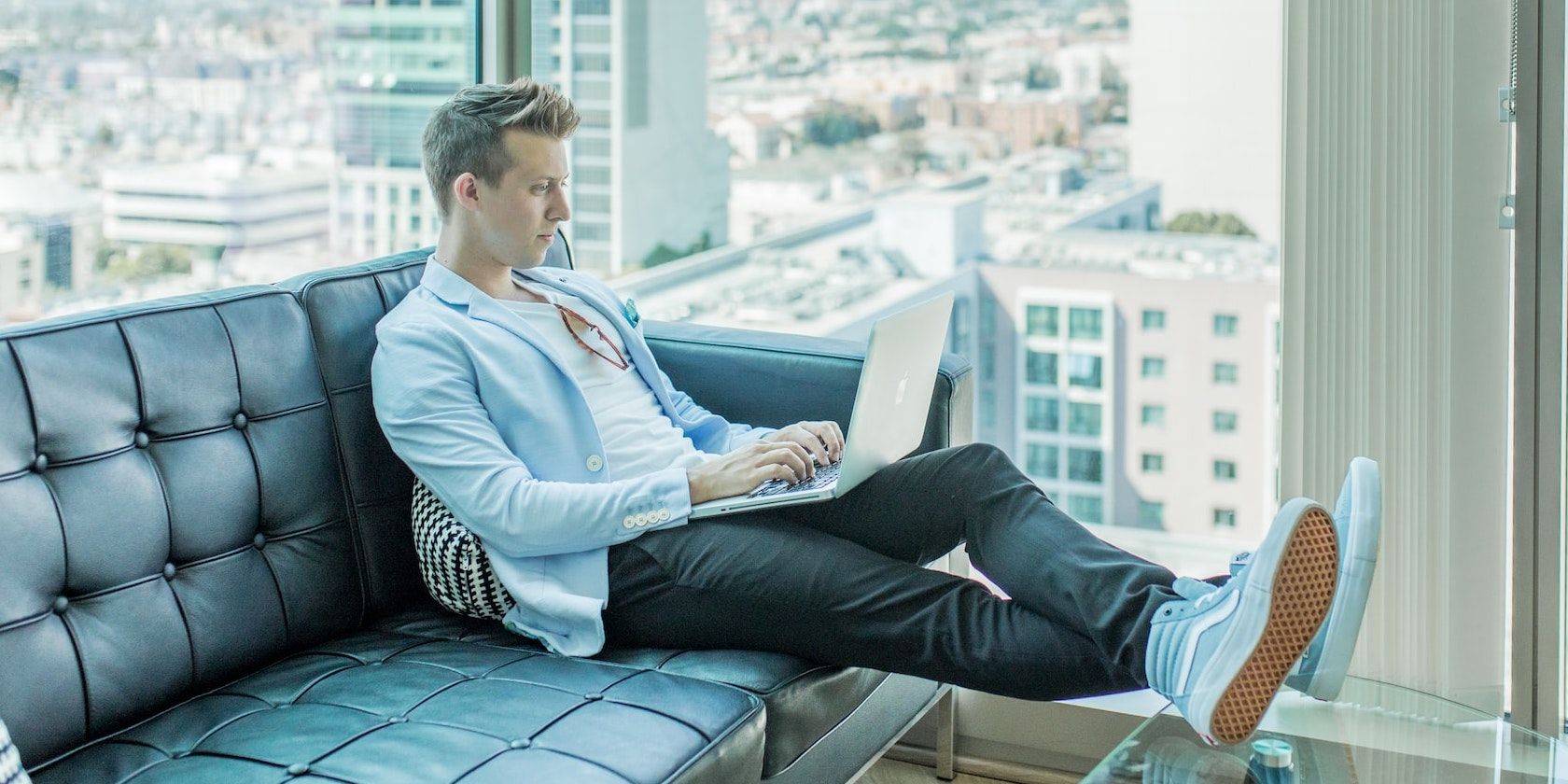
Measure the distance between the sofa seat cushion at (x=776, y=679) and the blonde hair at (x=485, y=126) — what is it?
667mm

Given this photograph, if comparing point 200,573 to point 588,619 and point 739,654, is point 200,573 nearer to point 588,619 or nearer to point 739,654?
point 588,619

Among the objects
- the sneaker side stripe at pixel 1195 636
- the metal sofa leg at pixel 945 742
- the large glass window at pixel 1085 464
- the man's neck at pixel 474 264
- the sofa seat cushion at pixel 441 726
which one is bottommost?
the metal sofa leg at pixel 945 742

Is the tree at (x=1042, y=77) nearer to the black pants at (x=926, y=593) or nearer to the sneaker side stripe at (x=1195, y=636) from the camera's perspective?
the black pants at (x=926, y=593)

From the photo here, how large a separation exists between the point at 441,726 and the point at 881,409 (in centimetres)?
71

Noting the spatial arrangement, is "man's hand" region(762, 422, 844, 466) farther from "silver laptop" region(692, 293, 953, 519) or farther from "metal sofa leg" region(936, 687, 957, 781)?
"metal sofa leg" region(936, 687, 957, 781)

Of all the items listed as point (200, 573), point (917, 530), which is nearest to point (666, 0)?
point (917, 530)

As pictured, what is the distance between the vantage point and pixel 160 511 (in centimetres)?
178

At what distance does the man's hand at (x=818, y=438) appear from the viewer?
2.12 metres

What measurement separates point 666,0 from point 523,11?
0.33 m

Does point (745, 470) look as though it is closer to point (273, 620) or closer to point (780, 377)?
point (780, 377)

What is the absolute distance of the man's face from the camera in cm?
215

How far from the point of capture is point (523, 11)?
9.61 ft

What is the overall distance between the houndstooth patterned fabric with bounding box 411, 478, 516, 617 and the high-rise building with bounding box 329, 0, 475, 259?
846 mm

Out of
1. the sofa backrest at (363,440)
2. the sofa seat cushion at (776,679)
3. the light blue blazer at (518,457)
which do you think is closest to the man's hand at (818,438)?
the light blue blazer at (518,457)
